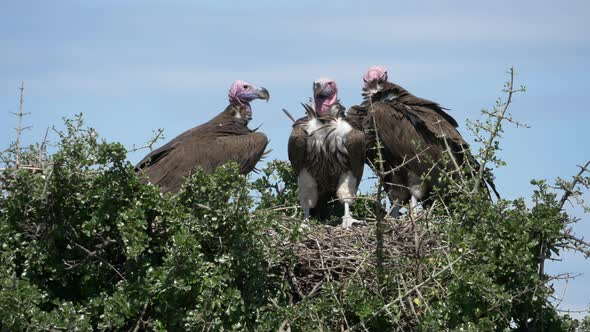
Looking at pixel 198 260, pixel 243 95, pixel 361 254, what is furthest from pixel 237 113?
pixel 198 260

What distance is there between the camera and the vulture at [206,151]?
1095cm

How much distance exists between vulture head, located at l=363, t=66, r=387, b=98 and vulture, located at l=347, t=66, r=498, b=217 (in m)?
0.10

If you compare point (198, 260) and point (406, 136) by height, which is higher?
point (406, 136)

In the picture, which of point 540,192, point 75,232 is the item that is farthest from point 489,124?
point 75,232

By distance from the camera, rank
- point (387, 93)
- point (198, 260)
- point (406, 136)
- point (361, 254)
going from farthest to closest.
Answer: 1. point (387, 93)
2. point (406, 136)
3. point (361, 254)
4. point (198, 260)

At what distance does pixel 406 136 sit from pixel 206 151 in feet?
6.47

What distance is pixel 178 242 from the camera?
303 inches

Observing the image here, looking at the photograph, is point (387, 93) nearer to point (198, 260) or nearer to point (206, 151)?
point (206, 151)

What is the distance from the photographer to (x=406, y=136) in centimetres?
1170

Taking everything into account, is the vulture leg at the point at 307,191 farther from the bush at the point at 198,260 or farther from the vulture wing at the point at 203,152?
the bush at the point at 198,260

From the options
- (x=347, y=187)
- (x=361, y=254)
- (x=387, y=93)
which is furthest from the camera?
(x=387, y=93)

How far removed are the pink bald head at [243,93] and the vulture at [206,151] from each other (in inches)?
10.5

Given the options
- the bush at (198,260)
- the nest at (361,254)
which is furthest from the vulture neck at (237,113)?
the bush at (198,260)

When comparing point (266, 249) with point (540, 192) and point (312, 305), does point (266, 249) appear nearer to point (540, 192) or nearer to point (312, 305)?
point (312, 305)
